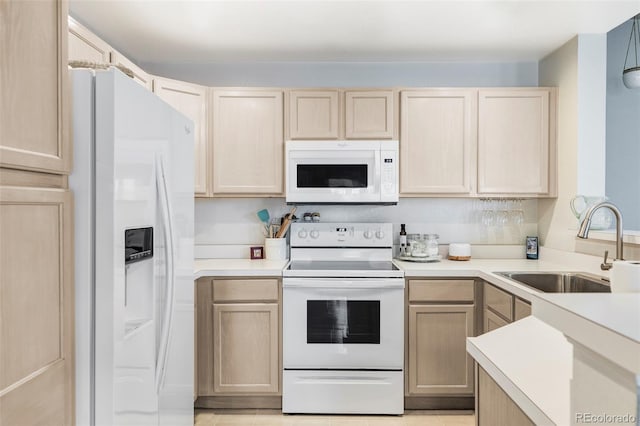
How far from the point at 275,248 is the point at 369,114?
1124 millimetres

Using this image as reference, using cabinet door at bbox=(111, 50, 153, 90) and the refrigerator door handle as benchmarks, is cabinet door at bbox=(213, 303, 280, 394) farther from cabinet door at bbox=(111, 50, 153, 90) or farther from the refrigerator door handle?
cabinet door at bbox=(111, 50, 153, 90)

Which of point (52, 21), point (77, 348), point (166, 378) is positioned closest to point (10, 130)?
point (52, 21)

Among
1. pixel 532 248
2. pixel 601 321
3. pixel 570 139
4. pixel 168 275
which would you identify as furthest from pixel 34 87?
pixel 532 248

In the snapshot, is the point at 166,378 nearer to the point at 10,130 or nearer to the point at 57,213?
the point at 57,213

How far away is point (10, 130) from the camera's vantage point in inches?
36.3

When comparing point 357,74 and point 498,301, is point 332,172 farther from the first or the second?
point 498,301

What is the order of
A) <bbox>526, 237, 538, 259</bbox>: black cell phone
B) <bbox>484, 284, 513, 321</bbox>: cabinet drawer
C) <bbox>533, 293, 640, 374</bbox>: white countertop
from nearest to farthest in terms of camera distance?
1. <bbox>533, 293, 640, 374</bbox>: white countertop
2. <bbox>484, 284, 513, 321</bbox>: cabinet drawer
3. <bbox>526, 237, 538, 259</bbox>: black cell phone

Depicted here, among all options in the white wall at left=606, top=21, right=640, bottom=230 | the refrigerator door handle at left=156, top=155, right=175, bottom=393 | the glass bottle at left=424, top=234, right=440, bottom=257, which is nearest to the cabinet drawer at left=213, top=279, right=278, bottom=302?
the glass bottle at left=424, top=234, right=440, bottom=257

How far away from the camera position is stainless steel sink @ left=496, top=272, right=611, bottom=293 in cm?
233

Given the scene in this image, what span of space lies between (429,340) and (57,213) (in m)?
2.21

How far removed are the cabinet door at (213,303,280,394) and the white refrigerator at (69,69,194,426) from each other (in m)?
1.11

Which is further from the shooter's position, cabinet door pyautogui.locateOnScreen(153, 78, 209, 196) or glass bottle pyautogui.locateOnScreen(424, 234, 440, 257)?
glass bottle pyautogui.locateOnScreen(424, 234, 440, 257)

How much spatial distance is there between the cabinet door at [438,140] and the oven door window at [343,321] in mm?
857

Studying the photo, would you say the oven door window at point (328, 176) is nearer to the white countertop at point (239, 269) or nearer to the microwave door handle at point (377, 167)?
the microwave door handle at point (377, 167)
